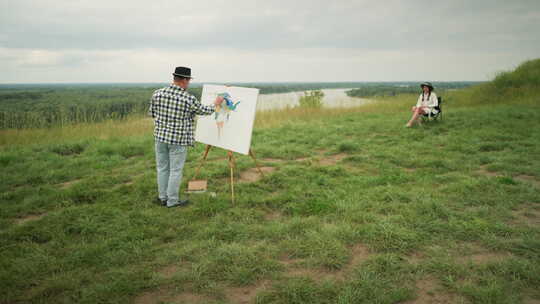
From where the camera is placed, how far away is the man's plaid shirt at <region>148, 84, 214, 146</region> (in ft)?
12.7

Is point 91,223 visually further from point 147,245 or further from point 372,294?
point 372,294

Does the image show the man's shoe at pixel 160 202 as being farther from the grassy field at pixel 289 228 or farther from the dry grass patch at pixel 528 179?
the dry grass patch at pixel 528 179

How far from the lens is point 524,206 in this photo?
3900 mm

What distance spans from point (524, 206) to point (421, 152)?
270 centimetres

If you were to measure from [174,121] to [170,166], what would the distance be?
2.15 feet

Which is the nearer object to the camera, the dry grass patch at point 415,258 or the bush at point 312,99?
the dry grass patch at point 415,258

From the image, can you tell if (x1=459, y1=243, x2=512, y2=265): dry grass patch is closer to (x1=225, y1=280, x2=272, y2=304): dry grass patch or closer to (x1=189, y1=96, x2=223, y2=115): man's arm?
(x1=225, y1=280, x2=272, y2=304): dry grass patch

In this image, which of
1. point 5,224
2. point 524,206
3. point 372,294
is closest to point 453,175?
point 524,206

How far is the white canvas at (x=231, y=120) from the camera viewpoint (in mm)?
4562

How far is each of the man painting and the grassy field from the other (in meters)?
0.57

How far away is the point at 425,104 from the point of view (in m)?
9.05

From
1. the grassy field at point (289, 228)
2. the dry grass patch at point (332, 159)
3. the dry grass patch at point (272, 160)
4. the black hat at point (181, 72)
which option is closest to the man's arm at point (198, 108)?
the black hat at point (181, 72)

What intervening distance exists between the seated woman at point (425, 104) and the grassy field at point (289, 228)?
78.6 inches

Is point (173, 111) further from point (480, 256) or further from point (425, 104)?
point (425, 104)
